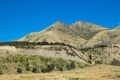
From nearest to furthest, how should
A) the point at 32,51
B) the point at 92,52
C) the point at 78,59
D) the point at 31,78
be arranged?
the point at 31,78
the point at 32,51
the point at 78,59
the point at 92,52

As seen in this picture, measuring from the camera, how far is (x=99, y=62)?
432ft

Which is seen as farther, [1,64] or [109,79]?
[1,64]

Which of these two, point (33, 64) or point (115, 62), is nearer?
point (33, 64)

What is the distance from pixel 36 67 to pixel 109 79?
34087 mm

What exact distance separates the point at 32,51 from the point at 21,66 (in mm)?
12847

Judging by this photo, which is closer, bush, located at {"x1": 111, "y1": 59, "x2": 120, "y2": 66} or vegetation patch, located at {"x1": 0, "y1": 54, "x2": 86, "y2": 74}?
vegetation patch, located at {"x1": 0, "y1": 54, "x2": 86, "y2": 74}

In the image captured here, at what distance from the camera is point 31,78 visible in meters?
74.3

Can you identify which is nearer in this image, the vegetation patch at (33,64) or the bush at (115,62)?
the vegetation patch at (33,64)

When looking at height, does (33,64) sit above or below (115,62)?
below

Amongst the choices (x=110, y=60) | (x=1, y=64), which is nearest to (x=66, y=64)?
(x=1, y=64)

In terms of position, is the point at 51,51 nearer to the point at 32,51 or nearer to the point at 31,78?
the point at 32,51

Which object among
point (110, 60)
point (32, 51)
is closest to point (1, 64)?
point (32, 51)

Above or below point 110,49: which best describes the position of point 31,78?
below

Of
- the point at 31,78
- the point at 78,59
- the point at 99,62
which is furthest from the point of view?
the point at 99,62
